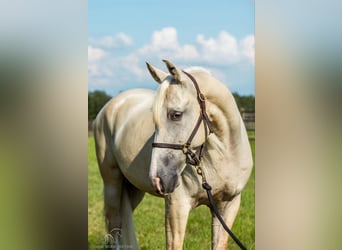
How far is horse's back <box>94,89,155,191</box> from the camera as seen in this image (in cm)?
274

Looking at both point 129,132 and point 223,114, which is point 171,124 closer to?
point 223,114

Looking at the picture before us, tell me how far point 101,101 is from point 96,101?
0.15ft

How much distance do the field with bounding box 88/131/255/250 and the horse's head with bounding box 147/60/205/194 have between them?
540 mm

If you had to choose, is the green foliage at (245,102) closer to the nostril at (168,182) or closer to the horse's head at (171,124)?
the horse's head at (171,124)

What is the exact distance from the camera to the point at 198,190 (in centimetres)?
246

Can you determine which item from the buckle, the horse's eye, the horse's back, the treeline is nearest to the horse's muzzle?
the buckle

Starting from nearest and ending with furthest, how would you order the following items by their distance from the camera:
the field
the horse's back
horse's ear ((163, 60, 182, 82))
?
horse's ear ((163, 60, 182, 82)) → the field → the horse's back

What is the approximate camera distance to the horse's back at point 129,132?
2.74 meters

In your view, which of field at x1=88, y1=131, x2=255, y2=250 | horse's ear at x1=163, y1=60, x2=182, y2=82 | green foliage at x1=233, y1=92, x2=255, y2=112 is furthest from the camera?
field at x1=88, y1=131, x2=255, y2=250

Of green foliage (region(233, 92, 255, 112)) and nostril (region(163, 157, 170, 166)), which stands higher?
green foliage (region(233, 92, 255, 112))

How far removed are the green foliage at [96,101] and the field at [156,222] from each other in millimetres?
161

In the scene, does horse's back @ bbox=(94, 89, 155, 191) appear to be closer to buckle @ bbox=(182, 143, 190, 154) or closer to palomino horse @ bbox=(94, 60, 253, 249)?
palomino horse @ bbox=(94, 60, 253, 249)
